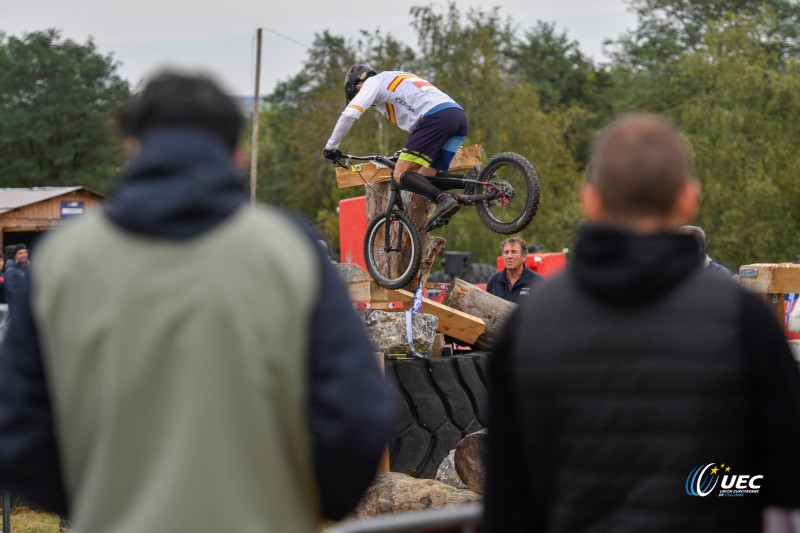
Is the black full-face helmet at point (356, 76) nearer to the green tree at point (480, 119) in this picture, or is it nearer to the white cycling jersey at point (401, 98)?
the white cycling jersey at point (401, 98)

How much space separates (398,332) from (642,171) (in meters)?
7.53

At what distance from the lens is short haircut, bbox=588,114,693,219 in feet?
7.86

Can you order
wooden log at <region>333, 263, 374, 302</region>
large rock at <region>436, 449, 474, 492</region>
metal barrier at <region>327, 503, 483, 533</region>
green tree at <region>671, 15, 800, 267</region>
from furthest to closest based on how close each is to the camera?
1. green tree at <region>671, 15, 800, 267</region>
2. wooden log at <region>333, 263, 374, 302</region>
3. large rock at <region>436, 449, 474, 492</region>
4. metal barrier at <region>327, 503, 483, 533</region>

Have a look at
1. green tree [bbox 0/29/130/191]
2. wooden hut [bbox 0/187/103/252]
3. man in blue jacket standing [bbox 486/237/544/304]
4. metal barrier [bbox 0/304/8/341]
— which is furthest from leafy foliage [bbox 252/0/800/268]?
metal barrier [bbox 0/304/8/341]

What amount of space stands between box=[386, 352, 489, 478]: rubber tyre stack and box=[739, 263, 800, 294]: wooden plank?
229cm

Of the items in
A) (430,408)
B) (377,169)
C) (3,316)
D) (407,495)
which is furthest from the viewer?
(377,169)

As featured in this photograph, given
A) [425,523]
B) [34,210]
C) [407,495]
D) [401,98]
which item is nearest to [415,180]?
[401,98]

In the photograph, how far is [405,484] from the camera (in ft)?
26.7

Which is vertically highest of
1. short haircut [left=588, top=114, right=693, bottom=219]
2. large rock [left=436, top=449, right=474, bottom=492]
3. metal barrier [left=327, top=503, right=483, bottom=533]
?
short haircut [left=588, top=114, right=693, bottom=219]

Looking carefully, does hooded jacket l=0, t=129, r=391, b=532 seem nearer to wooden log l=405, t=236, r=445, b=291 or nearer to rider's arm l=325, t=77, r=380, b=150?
rider's arm l=325, t=77, r=380, b=150

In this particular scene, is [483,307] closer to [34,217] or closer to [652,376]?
[652,376]

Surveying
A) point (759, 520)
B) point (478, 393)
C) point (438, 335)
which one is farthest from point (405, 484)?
point (759, 520)

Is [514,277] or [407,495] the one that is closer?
[407,495]

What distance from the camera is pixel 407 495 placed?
8.01m
